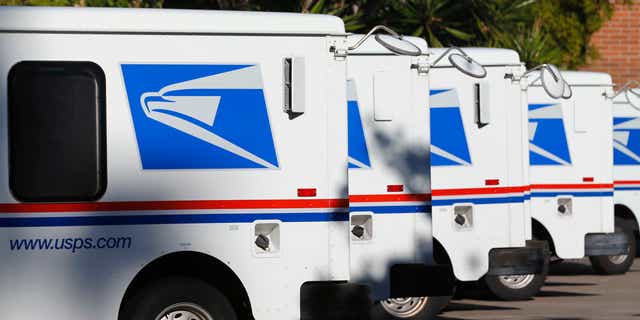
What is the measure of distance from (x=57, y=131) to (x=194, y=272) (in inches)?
53.3

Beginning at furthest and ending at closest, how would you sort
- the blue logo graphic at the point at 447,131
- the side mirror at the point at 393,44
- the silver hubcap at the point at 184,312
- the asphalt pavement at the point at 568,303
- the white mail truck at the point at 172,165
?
the asphalt pavement at the point at 568,303, the blue logo graphic at the point at 447,131, the side mirror at the point at 393,44, the silver hubcap at the point at 184,312, the white mail truck at the point at 172,165

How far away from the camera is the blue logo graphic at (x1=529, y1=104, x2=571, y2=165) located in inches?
677

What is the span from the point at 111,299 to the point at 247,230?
1.04 meters

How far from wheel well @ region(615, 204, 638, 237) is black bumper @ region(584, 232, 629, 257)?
9.89ft

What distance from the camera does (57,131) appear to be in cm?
1006

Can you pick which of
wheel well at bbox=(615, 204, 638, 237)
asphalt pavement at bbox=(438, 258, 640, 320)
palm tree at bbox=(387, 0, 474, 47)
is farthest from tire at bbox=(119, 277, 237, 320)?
palm tree at bbox=(387, 0, 474, 47)

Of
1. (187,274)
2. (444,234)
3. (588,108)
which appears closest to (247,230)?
(187,274)

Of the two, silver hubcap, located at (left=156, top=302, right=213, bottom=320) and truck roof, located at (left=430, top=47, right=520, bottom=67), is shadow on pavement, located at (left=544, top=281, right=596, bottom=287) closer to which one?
truck roof, located at (left=430, top=47, right=520, bottom=67)

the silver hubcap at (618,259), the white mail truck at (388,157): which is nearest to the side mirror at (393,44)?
the white mail truck at (388,157)

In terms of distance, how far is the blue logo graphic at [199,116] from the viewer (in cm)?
1014

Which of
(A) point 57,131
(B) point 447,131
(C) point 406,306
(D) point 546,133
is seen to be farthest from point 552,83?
(D) point 546,133

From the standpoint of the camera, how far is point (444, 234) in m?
14.4

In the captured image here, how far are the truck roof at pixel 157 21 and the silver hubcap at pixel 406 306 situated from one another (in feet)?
14.0

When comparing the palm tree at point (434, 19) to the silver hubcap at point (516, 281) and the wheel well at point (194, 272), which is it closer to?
A: the silver hubcap at point (516, 281)
